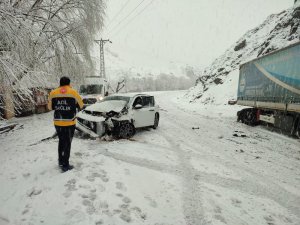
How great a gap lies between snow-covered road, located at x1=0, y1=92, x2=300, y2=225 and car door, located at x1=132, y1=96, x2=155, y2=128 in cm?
139

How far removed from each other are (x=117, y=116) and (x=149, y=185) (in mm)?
3809

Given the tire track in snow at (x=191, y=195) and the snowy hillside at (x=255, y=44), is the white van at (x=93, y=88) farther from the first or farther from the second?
the snowy hillside at (x=255, y=44)

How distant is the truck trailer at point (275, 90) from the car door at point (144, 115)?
18.2ft

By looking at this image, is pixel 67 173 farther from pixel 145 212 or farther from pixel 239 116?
pixel 239 116

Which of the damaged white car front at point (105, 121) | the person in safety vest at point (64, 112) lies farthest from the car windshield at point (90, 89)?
the person in safety vest at point (64, 112)

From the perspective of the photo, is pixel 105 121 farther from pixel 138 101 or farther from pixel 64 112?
pixel 64 112

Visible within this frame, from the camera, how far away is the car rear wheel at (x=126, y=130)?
27.8ft

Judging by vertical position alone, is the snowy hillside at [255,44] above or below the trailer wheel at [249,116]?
above

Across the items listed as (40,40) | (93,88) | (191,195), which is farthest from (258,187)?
(93,88)

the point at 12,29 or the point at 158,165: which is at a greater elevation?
the point at 12,29

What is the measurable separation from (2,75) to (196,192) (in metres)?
5.38

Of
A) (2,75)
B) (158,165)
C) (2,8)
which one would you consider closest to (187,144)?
(158,165)

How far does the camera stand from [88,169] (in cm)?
542

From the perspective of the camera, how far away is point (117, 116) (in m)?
8.41
